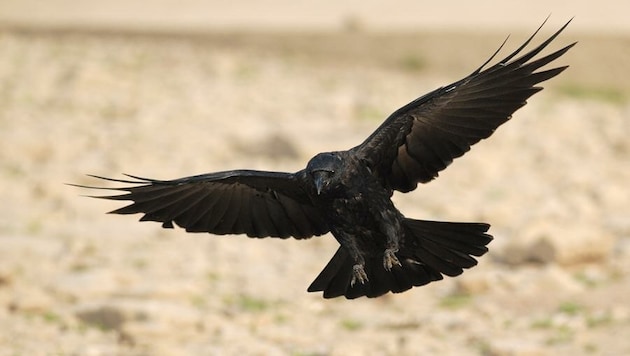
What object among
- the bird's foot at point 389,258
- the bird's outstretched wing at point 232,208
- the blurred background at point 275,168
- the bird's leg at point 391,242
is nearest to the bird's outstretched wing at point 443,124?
the bird's leg at point 391,242

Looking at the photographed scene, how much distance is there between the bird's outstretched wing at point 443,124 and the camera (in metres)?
7.24

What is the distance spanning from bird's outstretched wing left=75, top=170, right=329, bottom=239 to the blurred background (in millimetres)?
1513

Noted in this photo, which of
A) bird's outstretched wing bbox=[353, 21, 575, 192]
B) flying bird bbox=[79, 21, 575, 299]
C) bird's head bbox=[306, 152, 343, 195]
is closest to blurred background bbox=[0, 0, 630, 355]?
flying bird bbox=[79, 21, 575, 299]

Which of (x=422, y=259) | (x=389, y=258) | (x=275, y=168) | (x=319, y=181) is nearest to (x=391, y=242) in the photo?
(x=389, y=258)

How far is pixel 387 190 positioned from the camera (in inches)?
295

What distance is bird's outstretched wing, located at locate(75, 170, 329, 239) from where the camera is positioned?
7.84m

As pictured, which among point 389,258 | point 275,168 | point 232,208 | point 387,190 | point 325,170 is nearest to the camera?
point 325,170

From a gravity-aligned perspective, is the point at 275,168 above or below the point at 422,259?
above

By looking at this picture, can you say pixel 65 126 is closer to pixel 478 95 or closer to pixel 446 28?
pixel 478 95

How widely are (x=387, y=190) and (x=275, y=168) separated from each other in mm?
7556

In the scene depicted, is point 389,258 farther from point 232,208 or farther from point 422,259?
point 232,208

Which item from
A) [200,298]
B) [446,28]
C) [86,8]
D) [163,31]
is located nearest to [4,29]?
[163,31]

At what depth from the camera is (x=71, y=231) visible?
12758 millimetres

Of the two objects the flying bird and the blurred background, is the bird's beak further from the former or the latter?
the blurred background
